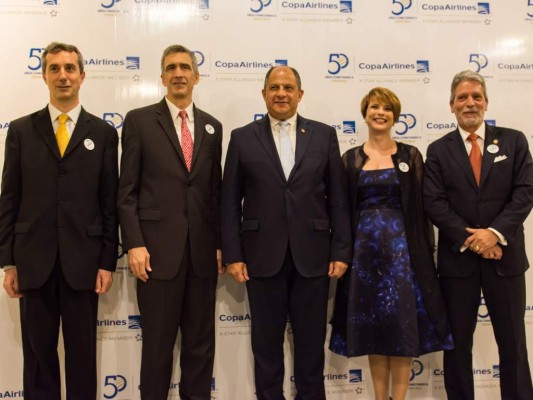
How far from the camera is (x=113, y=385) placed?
2996 mm

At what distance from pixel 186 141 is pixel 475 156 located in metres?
1.55

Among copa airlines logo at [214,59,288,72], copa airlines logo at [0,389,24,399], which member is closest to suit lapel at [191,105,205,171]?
copa airlines logo at [214,59,288,72]

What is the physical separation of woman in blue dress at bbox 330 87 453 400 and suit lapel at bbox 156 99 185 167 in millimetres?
947

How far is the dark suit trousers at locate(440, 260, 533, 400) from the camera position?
2.45 meters

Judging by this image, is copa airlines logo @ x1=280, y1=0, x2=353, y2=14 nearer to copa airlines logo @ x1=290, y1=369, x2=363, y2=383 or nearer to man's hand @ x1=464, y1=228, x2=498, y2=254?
man's hand @ x1=464, y1=228, x2=498, y2=254

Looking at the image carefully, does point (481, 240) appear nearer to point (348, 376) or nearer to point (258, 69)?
point (348, 376)

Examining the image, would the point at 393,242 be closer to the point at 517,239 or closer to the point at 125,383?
the point at 517,239

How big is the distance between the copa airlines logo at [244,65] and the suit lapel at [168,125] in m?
0.71

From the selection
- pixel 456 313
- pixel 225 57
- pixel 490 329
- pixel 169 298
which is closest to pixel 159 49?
pixel 225 57

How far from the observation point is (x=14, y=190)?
2359mm

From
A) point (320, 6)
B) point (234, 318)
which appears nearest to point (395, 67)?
point (320, 6)

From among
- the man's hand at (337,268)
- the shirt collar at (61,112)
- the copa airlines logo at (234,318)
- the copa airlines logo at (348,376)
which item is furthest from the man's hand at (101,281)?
the copa airlines logo at (348,376)

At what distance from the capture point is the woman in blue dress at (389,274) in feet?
7.97

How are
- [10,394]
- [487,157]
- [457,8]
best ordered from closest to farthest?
[487,157]
[10,394]
[457,8]
